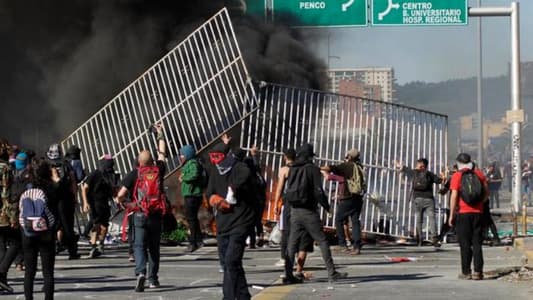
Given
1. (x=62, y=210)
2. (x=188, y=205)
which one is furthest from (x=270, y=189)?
(x=62, y=210)

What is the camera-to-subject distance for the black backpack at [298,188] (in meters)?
12.2

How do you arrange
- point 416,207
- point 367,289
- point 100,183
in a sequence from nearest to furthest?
point 367,289 → point 100,183 → point 416,207

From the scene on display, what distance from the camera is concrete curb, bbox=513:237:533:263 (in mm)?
16517

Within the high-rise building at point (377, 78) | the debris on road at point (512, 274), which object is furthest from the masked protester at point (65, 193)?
the high-rise building at point (377, 78)

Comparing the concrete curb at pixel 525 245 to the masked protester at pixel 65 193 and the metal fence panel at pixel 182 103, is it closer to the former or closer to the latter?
the metal fence panel at pixel 182 103

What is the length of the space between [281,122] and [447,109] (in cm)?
5149

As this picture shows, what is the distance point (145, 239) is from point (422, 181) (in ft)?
22.6

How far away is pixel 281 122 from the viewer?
1873cm

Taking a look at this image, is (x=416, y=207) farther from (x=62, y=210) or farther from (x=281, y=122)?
(x=62, y=210)

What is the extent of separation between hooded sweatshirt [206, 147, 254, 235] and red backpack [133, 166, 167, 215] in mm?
1664

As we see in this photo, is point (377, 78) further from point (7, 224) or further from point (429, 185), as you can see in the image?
point (7, 224)

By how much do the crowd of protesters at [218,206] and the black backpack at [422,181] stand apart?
0.02m

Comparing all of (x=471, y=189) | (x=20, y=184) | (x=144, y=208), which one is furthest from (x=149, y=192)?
(x=471, y=189)

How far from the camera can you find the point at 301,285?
12227 millimetres
